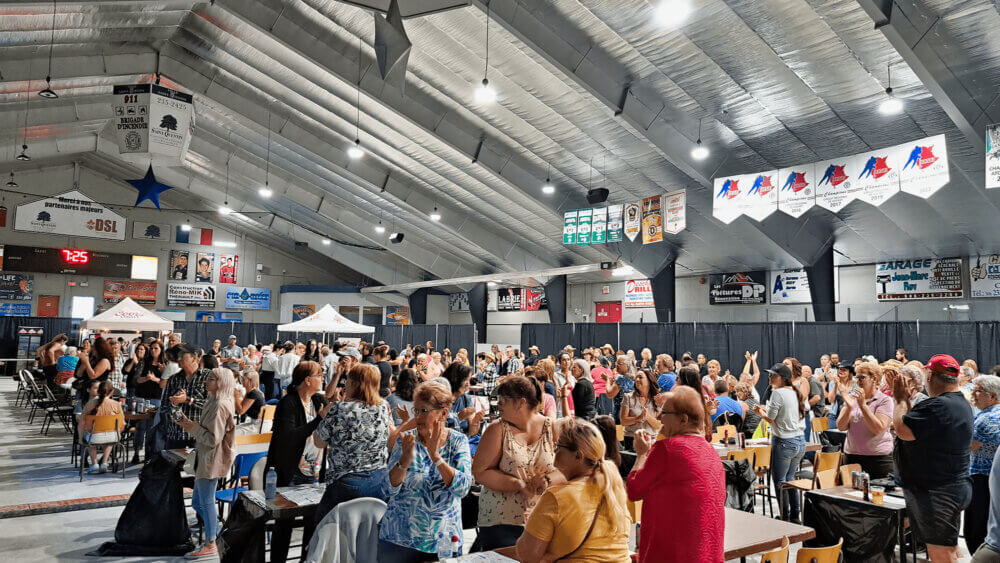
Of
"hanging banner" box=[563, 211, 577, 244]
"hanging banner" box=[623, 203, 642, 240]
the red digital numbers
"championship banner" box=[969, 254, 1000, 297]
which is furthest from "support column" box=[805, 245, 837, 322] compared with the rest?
the red digital numbers

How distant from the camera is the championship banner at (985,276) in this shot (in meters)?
14.1

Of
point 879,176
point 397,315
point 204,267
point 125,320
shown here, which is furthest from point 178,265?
point 879,176

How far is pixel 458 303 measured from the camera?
92.1ft

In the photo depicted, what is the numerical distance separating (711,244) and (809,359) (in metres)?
4.18

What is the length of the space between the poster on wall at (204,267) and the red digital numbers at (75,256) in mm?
4106

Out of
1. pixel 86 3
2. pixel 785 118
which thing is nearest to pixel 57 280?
pixel 86 3

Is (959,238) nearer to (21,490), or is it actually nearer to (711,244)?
(711,244)

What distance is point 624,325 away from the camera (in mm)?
17406

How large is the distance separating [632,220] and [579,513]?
1266 centimetres

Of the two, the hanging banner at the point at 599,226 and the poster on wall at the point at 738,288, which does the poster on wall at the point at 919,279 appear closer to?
the poster on wall at the point at 738,288

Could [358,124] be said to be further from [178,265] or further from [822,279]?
[178,265]

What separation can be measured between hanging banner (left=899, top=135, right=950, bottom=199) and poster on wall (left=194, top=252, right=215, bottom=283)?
25.9 metres

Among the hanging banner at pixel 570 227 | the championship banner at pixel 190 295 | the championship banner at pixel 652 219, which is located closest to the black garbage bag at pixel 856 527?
the championship banner at pixel 652 219

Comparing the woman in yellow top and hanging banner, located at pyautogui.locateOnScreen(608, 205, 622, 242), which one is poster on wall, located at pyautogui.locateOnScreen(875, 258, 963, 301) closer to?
hanging banner, located at pyautogui.locateOnScreen(608, 205, 622, 242)
